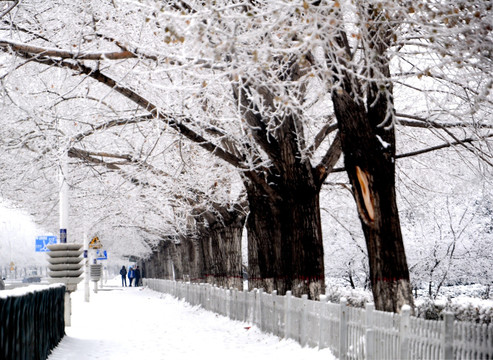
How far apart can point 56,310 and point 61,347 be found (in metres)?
0.70

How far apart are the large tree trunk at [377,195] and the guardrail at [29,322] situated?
507 cm

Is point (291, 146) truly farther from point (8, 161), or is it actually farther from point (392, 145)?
point (8, 161)

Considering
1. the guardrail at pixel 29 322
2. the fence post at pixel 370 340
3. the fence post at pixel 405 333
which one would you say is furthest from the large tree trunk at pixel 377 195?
the guardrail at pixel 29 322

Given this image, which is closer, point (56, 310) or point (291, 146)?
point (56, 310)

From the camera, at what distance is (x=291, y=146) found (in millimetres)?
15906

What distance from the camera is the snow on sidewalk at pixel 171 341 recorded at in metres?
13.2

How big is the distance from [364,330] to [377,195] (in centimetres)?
229

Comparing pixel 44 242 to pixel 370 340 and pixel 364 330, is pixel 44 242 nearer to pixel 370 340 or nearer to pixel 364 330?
pixel 364 330

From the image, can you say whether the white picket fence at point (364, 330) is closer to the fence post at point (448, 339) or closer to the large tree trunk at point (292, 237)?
the fence post at point (448, 339)

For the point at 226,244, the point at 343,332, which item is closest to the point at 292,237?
the point at 343,332

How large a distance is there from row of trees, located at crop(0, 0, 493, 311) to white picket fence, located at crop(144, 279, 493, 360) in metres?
0.79

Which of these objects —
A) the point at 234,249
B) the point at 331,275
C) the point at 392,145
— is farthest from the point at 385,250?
the point at 331,275

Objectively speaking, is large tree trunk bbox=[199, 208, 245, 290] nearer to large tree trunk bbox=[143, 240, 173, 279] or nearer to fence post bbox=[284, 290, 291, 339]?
fence post bbox=[284, 290, 291, 339]

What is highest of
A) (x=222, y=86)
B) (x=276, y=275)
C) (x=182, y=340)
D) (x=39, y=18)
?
(x=39, y=18)
